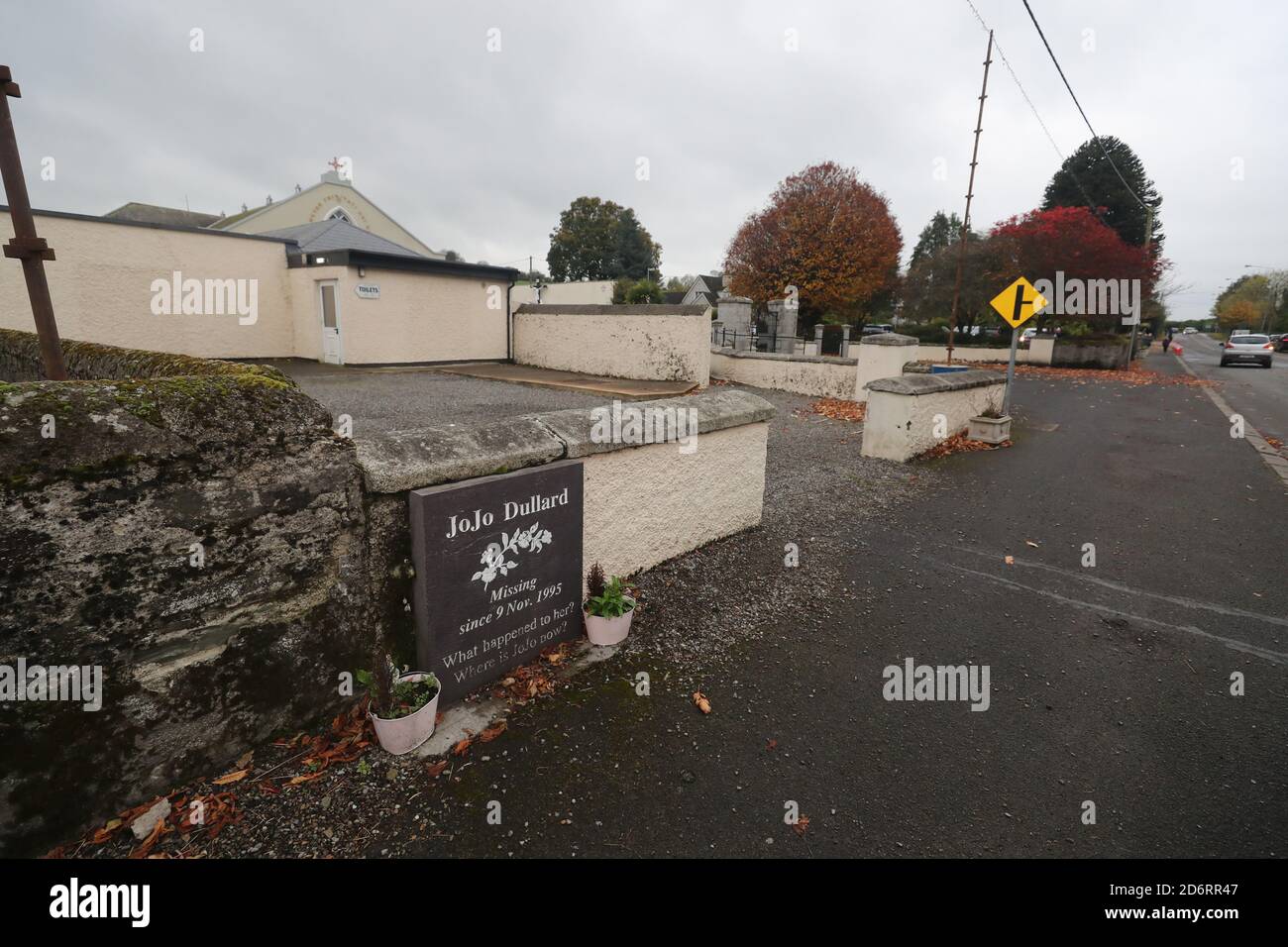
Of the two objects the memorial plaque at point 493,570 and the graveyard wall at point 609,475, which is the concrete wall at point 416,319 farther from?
the memorial plaque at point 493,570

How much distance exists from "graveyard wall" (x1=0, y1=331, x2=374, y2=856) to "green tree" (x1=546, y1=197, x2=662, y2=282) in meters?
54.8

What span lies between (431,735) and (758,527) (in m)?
3.62

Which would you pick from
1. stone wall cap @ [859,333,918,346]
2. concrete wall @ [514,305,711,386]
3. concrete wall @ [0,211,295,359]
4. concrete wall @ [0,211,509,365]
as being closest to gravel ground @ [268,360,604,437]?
concrete wall @ [0,211,509,365]

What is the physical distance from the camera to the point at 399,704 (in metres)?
2.69

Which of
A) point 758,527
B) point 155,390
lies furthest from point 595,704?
point 758,527

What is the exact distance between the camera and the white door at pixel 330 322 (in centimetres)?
1591

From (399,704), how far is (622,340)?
14654 mm

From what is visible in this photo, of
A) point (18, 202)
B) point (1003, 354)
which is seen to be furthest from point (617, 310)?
point (1003, 354)

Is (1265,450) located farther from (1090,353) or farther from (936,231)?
(936,231)

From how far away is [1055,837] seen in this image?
2.32 m

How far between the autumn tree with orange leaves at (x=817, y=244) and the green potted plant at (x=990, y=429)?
18805 mm

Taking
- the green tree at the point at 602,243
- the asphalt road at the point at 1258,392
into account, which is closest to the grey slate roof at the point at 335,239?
the asphalt road at the point at 1258,392

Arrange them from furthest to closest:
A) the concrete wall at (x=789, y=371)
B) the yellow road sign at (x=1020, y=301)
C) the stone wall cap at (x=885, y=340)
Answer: the concrete wall at (x=789, y=371) → the stone wall cap at (x=885, y=340) → the yellow road sign at (x=1020, y=301)

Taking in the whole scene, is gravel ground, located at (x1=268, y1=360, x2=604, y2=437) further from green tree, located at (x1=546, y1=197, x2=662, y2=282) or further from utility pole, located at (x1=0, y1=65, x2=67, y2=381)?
green tree, located at (x1=546, y1=197, x2=662, y2=282)
